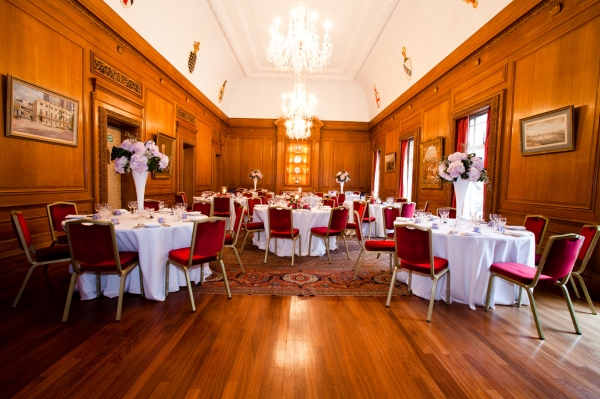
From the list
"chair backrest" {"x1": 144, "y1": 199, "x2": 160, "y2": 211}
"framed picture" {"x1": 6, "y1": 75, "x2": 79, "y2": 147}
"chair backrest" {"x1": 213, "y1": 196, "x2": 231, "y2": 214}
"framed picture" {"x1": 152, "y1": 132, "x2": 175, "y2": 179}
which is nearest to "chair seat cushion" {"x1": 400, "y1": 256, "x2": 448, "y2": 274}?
"chair backrest" {"x1": 144, "y1": 199, "x2": 160, "y2": 211}

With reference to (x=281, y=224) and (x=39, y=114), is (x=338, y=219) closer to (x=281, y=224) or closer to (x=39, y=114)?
(x=281, y=224)

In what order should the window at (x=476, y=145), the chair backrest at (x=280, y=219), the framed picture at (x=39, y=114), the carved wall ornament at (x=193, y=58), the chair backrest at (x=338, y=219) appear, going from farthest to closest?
1. the carved wall ornament at (x=193, y=58)
2. the window at (x=476, y=145)
3. the chair backrest at (x=338, y=219)
4. the chair backrest at (x=280, y=219)
5. the framed picture at (x=39, y=114)

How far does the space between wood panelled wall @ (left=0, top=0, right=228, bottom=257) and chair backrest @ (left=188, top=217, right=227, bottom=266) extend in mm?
2519

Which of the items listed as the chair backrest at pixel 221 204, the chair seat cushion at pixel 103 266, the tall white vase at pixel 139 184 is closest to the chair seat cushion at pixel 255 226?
the chair backrest at pixel 221 204

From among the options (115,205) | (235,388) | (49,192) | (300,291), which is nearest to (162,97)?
(115,205)

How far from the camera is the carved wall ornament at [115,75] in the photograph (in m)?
4.98

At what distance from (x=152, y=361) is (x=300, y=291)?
1879 mm

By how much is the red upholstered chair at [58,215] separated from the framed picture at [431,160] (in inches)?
284

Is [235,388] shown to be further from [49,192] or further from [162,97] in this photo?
[162,97]

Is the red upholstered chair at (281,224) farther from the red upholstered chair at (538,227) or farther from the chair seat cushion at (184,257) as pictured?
the red upholstered chair at (538,227)

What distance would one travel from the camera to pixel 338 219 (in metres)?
5.22

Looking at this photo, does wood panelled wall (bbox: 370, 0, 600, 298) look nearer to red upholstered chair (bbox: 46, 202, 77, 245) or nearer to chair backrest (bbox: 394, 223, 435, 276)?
chair backrest (bbox: 394, 223, 435, 276)

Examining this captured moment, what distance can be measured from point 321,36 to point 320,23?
0.85 m

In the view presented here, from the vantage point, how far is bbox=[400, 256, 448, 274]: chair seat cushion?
10.4 feet
